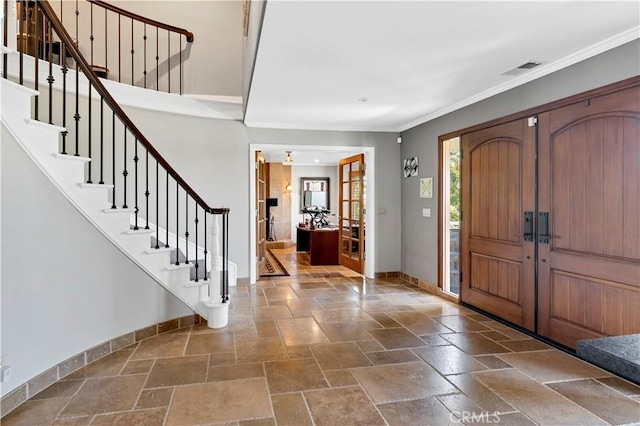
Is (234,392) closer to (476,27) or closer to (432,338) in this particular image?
(432,338)

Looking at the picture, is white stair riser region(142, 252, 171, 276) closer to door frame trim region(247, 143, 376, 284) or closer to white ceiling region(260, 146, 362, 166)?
door frame trim region(247, 143, 376, 284)

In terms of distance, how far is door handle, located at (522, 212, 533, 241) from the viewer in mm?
3389

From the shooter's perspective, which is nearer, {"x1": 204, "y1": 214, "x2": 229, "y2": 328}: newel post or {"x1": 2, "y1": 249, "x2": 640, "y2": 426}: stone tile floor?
{"x1": 2, "y1": 249, "x2": 640, "y2": 426}: stone tile floor

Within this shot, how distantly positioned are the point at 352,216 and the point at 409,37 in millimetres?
4106

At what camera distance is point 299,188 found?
10.9 metres

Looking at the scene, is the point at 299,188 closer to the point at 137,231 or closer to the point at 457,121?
the point at 457,121

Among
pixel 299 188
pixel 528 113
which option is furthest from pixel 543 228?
pixel 299 188

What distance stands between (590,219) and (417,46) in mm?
1920

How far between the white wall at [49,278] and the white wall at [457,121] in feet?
12.2

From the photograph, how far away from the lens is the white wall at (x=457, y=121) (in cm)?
272

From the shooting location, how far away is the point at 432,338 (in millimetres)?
3309

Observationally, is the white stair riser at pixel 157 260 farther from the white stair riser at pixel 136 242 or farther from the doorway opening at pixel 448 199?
the doorway opening at pixel 448 199

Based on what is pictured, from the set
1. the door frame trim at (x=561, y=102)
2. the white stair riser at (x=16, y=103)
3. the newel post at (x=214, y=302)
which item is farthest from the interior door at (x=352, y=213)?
the white stair riser at (x=16, y=103)

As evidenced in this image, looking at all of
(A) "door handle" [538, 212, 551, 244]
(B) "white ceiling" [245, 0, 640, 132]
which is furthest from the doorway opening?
(A) "door handle" [538, 212, 551, 244]
